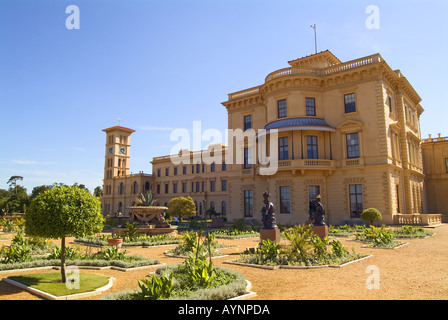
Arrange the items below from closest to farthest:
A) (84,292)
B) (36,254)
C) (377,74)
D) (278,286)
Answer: (84,292), (278,286), (36,254), (377,74)

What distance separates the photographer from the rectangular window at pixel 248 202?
118 ft

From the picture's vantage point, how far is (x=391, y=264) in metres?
11.4

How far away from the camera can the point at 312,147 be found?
3178 cm

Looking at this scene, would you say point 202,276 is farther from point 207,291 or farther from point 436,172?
point 436,172

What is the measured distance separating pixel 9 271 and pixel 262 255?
887 cm

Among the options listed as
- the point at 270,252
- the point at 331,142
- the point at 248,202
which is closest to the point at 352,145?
the point at 331,142

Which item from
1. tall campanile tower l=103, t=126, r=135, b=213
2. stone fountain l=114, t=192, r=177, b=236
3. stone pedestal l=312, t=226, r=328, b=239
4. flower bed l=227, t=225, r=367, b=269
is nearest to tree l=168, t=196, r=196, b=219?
stone fountain l=114, t=192, r=177, b=236

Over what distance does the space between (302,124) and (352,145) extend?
5286 mm

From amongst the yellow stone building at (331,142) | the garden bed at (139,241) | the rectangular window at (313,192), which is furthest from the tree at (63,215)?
the rectangular window at (313,192)

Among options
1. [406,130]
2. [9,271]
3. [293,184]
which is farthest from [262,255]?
[406,130]

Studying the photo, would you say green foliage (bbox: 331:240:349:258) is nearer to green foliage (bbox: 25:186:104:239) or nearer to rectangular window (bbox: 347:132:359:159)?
green foliage (bbox: 25:186:104:239)

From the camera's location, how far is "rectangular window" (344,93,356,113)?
102 feet

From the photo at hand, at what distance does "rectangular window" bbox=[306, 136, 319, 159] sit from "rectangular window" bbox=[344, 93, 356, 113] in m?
4.24
